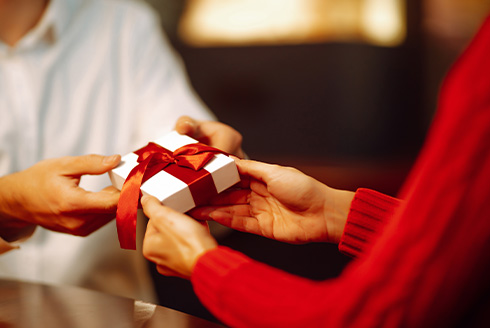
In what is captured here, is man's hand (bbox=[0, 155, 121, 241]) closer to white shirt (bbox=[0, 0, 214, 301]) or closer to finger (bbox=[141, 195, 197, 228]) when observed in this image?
finger (bbox=[141, 195, 197, 228])

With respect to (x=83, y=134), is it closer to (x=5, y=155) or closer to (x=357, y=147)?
(x=5, y=155)

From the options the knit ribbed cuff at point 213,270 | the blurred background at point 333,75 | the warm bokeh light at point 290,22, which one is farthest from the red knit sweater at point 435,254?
the warm bokeh light at point 290,22

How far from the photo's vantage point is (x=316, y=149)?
220 cm

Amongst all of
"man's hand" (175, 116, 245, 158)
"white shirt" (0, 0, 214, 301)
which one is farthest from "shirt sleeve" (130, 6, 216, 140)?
"man's hand" (175, 116, 245, 158)

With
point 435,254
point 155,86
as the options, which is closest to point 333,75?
point 155,86

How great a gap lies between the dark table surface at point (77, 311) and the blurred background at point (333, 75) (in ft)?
5.20

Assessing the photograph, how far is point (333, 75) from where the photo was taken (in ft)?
7.06

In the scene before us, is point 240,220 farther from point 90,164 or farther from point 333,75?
point 333,75

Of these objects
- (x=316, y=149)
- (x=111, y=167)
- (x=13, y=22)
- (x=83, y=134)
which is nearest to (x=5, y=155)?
(x=83, y=134)

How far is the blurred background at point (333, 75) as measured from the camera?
215cm

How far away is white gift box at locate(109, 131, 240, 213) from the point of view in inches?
22.9

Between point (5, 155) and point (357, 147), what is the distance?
1.63m

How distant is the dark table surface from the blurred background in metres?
1.59

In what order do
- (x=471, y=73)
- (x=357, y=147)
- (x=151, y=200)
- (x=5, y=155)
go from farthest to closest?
(x=357, y=147) < (x=5, y=155) < (x=151, y=200) < (x=471, y=73)
